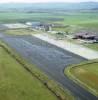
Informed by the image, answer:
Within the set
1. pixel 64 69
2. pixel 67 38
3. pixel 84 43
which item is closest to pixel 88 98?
pixel 64 69

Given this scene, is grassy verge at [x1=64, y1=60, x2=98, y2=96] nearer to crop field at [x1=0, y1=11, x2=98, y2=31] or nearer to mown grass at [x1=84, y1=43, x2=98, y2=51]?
mown grass at [x1=84, y1=43, x2=98, y2=51]

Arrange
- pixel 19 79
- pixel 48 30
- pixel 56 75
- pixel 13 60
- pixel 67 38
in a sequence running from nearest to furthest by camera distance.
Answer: pixel 19 79 < pixel 56 75 < pixel 13 60 < pixel 67 38 < pixel 48 30

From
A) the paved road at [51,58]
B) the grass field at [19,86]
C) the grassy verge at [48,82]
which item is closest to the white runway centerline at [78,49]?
the paved road at [51,58]

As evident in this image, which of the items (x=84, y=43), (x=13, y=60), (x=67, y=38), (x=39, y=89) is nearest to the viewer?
(x=39, y=89)

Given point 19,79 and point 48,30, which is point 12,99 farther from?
point 48,30

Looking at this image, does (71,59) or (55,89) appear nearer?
(55,89)

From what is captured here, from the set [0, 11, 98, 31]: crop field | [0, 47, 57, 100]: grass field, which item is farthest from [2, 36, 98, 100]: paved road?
[0, 11, 98, 31]: crop field
